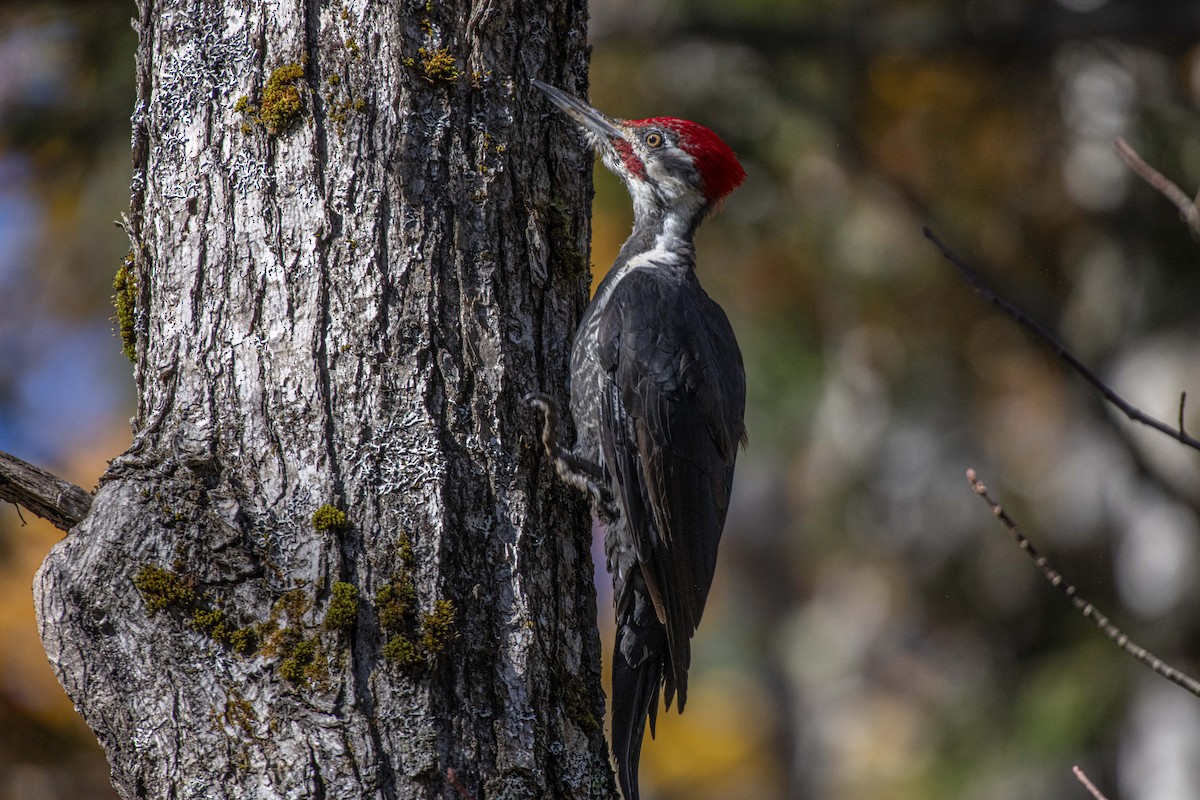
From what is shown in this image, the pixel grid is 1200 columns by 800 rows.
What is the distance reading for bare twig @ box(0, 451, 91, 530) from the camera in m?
2.27

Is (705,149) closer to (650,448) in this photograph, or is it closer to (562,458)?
(650,448)

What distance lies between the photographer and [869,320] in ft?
26.2

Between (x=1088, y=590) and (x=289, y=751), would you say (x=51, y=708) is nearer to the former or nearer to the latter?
(x=289, y=751)

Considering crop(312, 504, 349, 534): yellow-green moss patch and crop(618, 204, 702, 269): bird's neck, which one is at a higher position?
crop(618, 204, 702, 269): bird's neck

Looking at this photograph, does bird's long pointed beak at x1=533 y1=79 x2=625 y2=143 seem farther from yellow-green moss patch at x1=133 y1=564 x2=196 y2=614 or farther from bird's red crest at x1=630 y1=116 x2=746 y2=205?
yellow-green moss patch at x1=133 y1=564 x2=196 y2=614

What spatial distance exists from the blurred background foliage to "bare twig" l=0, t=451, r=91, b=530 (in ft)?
9.36

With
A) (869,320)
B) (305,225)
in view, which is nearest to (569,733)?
(305,225)

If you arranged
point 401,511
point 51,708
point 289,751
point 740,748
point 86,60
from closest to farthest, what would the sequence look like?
point 289,751 < point 401,511 < point 51,708 < point 86,60 < point 740,748

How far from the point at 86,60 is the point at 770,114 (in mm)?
4020

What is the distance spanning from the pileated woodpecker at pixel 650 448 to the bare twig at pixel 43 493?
1148mm

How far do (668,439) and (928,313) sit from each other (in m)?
5.25

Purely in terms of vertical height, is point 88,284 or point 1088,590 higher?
point 88,284

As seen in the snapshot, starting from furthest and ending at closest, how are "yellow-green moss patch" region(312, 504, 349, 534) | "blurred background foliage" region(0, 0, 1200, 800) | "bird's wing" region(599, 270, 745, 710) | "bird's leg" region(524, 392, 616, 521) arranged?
"blurred background foliage" region(0, 0, 1200, 800)
"bird's wing" region(599, 270, 745, 710)
"bird's leg" region(524, 392, 616, 521)
"yellow-green moss patch" region(312, 504, 349, 534)

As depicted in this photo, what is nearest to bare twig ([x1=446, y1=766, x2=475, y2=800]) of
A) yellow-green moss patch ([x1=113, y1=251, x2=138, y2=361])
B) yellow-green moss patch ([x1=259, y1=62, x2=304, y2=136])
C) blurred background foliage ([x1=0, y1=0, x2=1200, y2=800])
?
yellow-green moss patch ([x1=113, y1=251, x2=138, y2=361])
